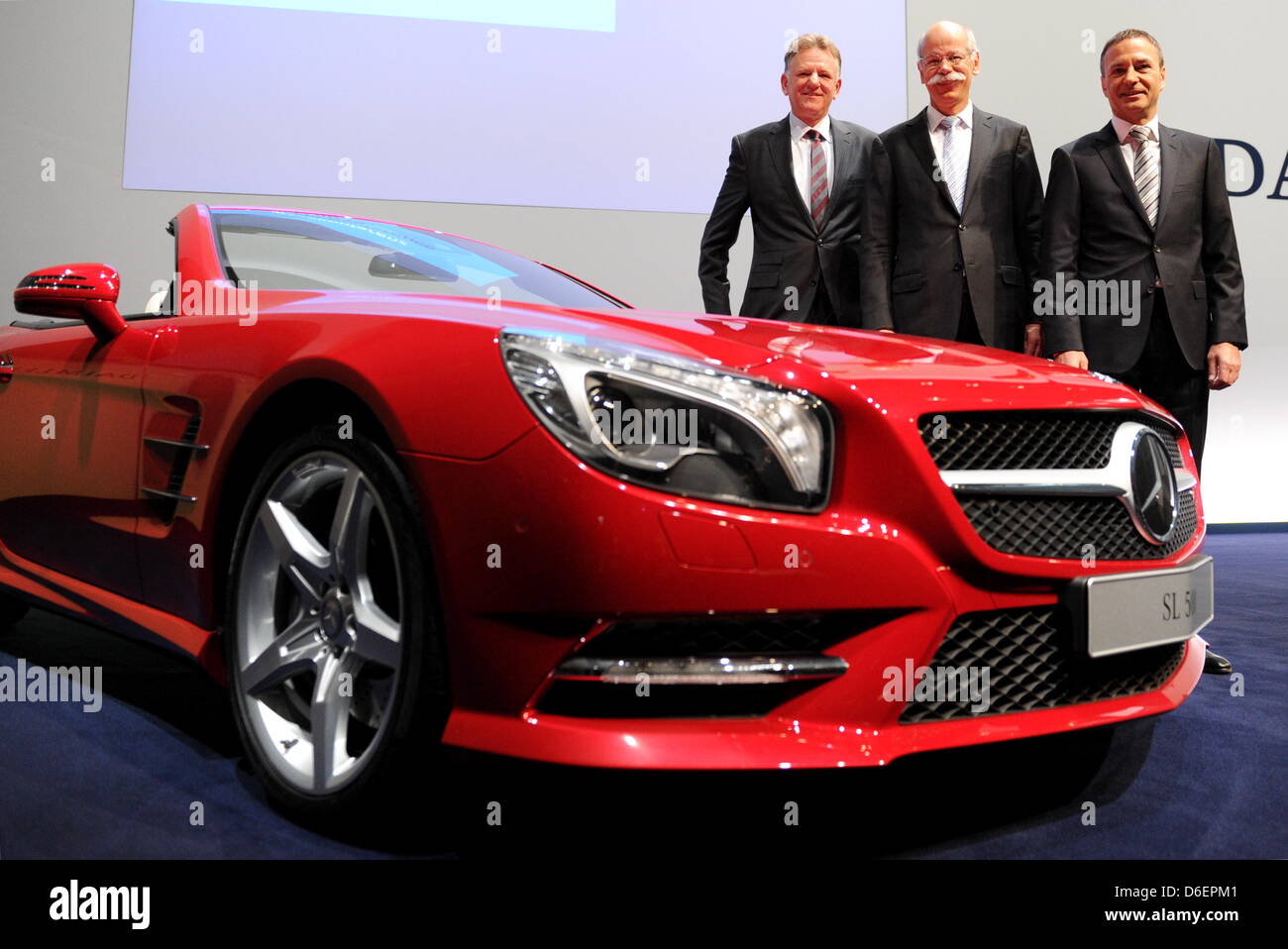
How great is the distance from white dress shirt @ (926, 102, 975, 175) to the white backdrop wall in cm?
233

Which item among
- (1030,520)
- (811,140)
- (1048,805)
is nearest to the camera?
(1030,520)

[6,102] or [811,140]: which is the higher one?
[6,102]

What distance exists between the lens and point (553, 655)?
1180mm

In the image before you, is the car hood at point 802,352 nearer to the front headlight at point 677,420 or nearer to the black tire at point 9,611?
the front headlight at point 677,420

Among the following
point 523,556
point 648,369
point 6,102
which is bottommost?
point 523,556

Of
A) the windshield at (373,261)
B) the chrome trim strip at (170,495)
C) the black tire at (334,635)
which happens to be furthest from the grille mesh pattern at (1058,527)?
the chrome trim strip at (170,495)

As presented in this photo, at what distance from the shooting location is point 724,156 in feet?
16.9

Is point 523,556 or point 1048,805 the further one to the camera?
point 1048,805

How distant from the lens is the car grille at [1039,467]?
4.19 ft

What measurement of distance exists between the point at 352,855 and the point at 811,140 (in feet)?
8.25

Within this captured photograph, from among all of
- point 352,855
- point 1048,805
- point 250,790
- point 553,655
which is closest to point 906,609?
point 553,655

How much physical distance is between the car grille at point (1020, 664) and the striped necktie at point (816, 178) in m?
1.99
